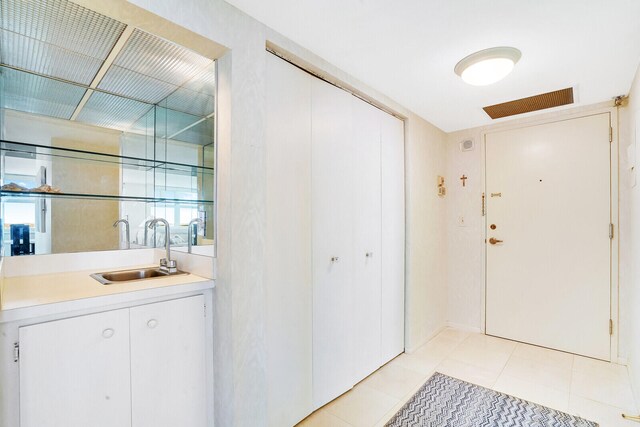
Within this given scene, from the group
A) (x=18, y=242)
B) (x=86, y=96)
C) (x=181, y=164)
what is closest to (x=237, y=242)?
(x=181, y=164)

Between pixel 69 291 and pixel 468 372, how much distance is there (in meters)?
2.75

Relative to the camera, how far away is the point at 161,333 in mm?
1360

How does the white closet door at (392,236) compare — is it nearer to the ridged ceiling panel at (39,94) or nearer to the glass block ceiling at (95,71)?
the glass block ceiling at (95,71)

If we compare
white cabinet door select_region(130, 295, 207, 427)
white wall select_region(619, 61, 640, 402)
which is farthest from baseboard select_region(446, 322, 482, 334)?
white cabinet door select_region(130, 295, 207, 427)

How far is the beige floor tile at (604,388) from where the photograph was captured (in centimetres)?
210

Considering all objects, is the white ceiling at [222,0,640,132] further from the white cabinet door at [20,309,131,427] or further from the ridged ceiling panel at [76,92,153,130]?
the white cabinet door at [20,309,131,427]

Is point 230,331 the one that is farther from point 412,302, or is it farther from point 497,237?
point 497,237

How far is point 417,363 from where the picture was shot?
2666mm

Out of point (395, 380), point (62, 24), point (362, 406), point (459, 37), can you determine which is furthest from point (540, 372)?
point (62, 24)

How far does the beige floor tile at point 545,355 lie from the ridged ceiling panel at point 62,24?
385 centimetres

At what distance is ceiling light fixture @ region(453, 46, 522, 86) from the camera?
6.05 ft

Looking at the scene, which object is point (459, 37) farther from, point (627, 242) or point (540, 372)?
point (540, 372)

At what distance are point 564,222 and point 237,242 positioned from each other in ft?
9.98

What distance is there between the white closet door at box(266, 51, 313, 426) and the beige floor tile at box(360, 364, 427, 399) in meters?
0.64
